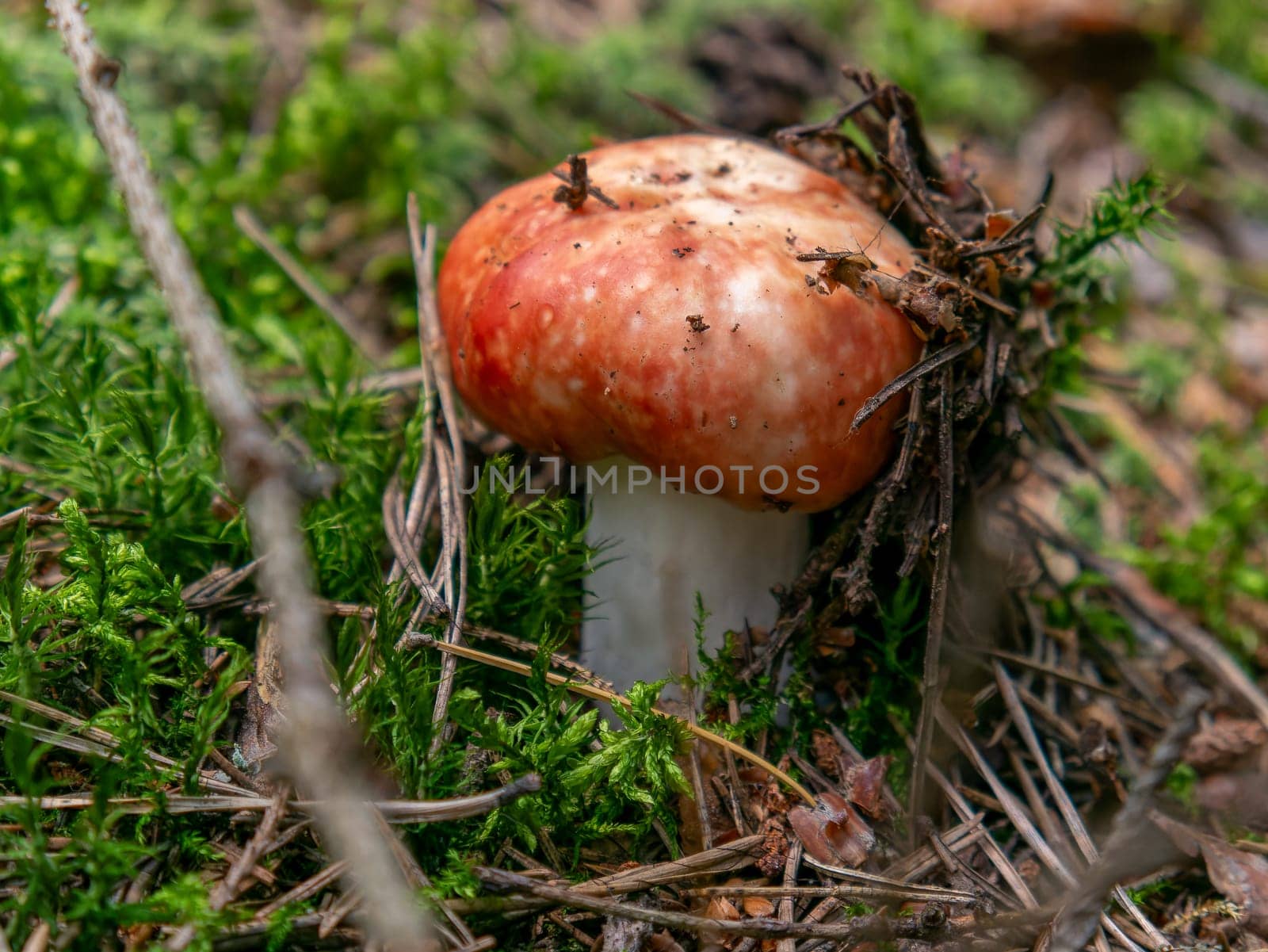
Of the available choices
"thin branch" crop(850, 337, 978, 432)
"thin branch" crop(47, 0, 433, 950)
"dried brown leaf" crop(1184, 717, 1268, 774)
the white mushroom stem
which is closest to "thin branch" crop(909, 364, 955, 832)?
"thin branch" crop(850, 337, 978, 432)

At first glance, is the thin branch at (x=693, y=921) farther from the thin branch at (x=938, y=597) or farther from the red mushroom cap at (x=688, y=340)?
the red mushroom cap at (x=688, y=340)

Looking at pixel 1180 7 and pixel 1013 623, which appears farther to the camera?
pixel 1180 7

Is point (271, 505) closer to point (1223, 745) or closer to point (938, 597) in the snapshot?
point (938, 597)

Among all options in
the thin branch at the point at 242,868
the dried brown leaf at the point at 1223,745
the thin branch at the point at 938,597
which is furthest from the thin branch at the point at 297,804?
the dried brown leaf at the point at 1223,745

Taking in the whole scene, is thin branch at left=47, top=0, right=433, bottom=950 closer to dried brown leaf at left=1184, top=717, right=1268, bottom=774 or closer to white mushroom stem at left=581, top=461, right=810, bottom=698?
white mushroom stem at left=581, top=461, right=810, bottom=698

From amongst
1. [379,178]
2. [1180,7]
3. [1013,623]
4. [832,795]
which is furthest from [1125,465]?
[1180,7]

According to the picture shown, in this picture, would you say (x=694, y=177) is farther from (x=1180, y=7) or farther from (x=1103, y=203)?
(x=1180, y=7)

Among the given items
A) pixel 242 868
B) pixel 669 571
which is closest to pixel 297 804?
pixel 242 868
